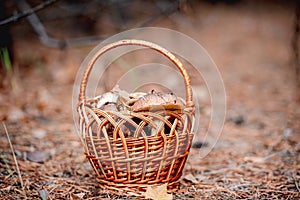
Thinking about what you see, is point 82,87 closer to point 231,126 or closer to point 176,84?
point 231,126

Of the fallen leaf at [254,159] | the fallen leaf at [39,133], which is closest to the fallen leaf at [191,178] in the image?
the fallen leaf at [254,159]

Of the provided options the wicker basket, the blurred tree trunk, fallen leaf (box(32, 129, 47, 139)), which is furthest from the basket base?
the blurred tree trunk

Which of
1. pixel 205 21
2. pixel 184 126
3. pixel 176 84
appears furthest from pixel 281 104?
pixel 205 21

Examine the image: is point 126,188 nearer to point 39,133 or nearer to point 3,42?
point 39,133

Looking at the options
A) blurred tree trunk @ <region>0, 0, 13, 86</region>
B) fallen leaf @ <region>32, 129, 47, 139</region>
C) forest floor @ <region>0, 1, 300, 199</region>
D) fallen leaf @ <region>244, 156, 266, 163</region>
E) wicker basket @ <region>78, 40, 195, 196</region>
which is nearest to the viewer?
wicker basket @ <region>78, 40, 195, 196</region>

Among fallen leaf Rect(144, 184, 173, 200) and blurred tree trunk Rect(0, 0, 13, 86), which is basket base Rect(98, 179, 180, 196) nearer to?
fallen leaf Rect(144, 184, 173, 200)
